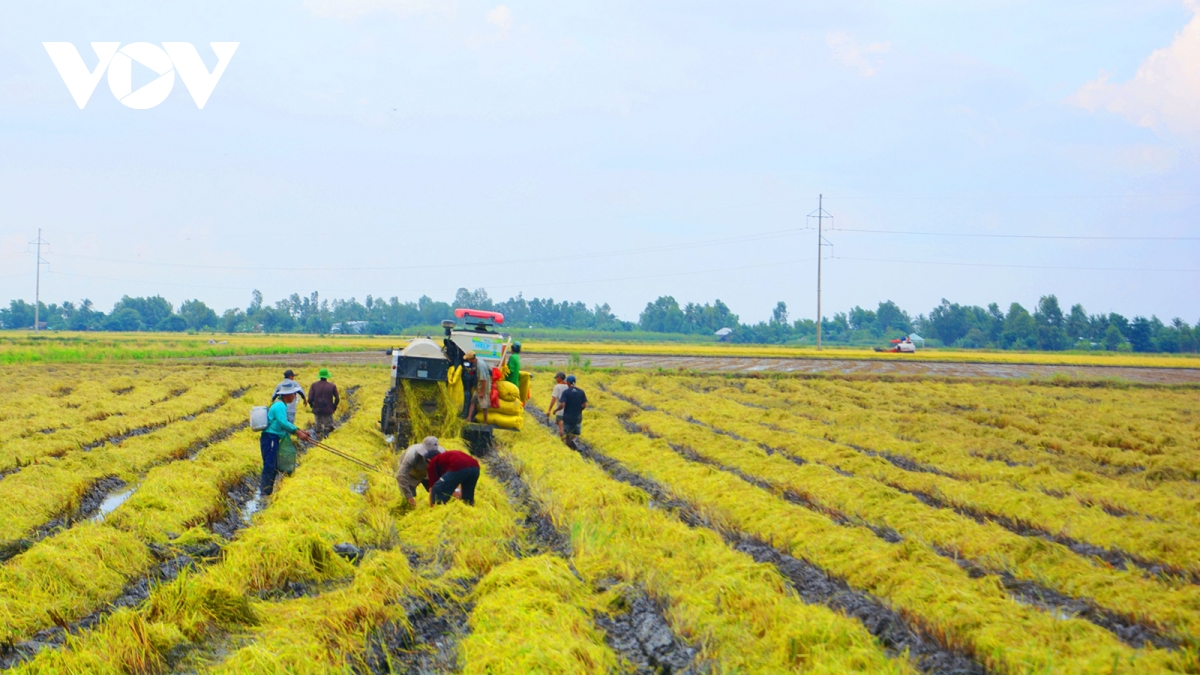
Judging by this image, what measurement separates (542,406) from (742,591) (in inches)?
691

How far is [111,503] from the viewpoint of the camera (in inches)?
420

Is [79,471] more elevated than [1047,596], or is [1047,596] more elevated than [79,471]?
[79,471]

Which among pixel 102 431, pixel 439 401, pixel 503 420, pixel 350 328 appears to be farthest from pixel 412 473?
pixel 350 328

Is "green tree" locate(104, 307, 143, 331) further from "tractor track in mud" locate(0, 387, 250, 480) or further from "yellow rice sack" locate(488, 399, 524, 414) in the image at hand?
"yellow rice sack" locate(488, 399, 524, 414)

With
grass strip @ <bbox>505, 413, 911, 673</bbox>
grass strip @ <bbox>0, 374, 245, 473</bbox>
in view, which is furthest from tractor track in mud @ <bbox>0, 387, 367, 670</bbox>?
grass strip @ <bbox>505, 413, 911, 673</bbox>

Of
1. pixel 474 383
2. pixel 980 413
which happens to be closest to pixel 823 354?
pixel 980 413

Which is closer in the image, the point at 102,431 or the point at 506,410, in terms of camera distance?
the point at 506,410

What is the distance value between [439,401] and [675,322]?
13765 cm

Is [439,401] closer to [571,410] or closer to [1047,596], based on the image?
[571,410]

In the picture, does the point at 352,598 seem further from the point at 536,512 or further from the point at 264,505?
the point at 264,505

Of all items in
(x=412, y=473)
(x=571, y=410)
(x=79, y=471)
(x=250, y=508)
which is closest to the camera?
(x=412, y=473)

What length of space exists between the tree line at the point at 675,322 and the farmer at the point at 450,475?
103 meters

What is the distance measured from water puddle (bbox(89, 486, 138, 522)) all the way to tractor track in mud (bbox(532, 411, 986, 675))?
21.1 feet

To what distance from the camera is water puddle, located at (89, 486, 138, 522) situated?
9.87 meters
